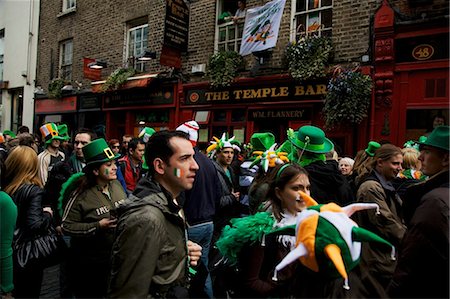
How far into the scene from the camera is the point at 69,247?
11.4 ft

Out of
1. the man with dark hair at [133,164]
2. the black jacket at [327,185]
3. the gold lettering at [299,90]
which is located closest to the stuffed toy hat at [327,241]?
the black jacket at [327,185]

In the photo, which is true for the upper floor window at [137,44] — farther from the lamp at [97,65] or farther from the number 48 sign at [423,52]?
the number 48 sign at [423,52]

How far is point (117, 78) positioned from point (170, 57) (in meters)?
2.79

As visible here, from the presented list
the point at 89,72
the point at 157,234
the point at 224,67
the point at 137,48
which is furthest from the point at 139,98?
the point at 157,234

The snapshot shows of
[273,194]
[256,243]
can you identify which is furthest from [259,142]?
[256,243]

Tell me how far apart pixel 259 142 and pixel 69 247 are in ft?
8.63

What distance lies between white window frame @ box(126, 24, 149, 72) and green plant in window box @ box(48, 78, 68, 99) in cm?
388

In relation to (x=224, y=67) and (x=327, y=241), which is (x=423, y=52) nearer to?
(x=224, y=67)

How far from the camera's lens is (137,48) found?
13172 mm

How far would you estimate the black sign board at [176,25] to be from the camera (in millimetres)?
10581

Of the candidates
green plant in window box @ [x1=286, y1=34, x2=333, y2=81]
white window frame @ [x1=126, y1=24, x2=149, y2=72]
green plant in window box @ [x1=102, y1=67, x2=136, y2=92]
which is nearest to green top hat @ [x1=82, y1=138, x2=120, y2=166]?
green plant in window box @ [x1=286, y1=34, x2=333, y2=81]

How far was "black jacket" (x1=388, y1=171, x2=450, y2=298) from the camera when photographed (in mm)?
2275

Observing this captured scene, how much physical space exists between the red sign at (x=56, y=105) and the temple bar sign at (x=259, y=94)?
609 cm

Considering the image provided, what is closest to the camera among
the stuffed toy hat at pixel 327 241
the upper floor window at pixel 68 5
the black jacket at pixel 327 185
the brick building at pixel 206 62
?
the stuffed toy hat at pixel 327 241
